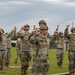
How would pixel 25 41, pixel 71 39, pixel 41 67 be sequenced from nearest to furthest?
pixel 41 67 → pixel 25 41 → pixel 71 39

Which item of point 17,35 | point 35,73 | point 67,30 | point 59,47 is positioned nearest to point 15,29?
point 17,35

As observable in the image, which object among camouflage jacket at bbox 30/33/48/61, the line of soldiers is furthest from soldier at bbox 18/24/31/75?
camouflage jacket at bbox 30/33/48/61

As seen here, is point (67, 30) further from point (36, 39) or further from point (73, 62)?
point (36, 39)

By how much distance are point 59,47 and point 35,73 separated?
31.4 ft

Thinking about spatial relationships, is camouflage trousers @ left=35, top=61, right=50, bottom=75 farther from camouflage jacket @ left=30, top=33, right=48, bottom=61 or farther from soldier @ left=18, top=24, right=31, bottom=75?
soldier @ left=18, top=24, right=31, bottom=75

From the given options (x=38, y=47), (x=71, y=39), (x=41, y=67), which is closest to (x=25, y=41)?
(x=71, y=39)

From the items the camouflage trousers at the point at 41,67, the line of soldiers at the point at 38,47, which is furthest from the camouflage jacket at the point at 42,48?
the camouflage trousers at the point at 41,67

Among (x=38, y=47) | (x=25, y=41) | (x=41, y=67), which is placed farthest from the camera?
(x=25, y=41)

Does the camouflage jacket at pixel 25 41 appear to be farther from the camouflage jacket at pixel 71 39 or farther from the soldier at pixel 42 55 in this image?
the soldier at pixel 42 55

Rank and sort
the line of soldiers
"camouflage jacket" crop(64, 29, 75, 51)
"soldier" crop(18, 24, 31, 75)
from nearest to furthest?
1. the line of soldiers
2. "soldier" crop(18, 24, 31, 75)
3. "camouflage jacket" crop(64, 29, 75, 51)

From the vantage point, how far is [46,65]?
12812 millimetres

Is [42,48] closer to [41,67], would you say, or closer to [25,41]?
[41,67]

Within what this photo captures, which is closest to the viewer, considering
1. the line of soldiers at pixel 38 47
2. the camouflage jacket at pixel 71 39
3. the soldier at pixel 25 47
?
the line of soldiers at pixel 38 47

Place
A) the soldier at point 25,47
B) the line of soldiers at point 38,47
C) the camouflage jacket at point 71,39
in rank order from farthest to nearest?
the camouflage jacket at point 71,39 → the soldier at point 25,47 → the line of soldiers at point 38,47
